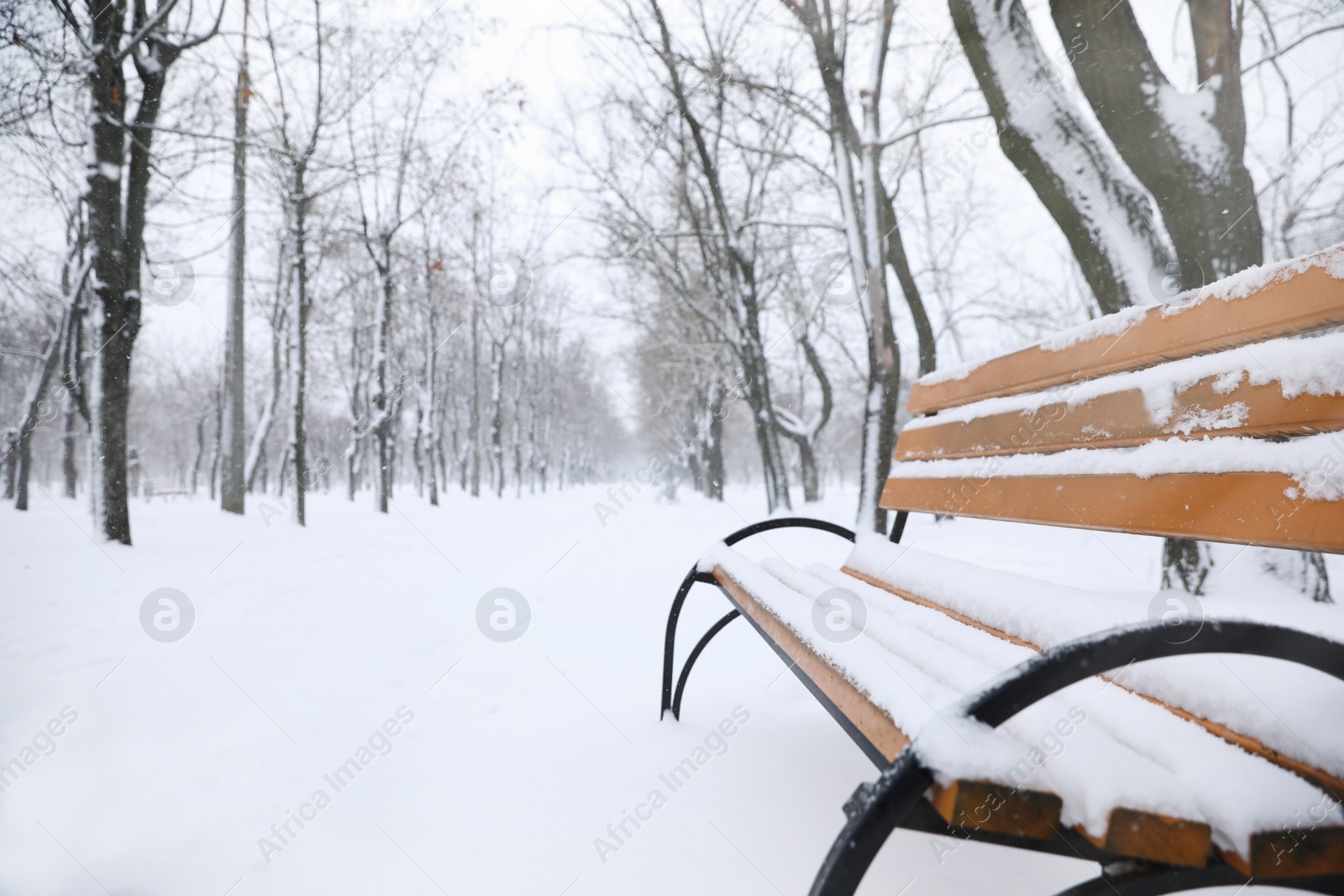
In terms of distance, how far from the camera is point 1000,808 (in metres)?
0.67

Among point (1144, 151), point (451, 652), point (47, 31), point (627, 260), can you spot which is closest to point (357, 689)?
point (451, 652)

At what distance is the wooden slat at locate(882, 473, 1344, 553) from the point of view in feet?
2.95

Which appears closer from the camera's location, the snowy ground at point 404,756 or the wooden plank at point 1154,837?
the wooden plank at point 1154,837

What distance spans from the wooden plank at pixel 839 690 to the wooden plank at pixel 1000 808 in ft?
0.34

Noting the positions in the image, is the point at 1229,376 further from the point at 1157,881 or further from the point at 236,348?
the point at 236,348

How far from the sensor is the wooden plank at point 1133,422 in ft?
3.10

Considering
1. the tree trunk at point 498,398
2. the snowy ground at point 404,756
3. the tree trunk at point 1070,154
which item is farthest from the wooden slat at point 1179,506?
the tree trunk at point 498,398

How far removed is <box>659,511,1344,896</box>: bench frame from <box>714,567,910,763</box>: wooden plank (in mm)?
88

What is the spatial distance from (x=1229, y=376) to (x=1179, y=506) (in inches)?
9.7

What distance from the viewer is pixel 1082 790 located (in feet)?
2.26

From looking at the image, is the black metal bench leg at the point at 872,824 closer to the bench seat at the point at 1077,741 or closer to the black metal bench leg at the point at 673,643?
the bench seat at the point at 1077,741

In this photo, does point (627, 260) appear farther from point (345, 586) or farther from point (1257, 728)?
point (1257, 728)

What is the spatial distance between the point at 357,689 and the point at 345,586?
2.58m

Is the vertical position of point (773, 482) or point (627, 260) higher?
point (627, 260)
